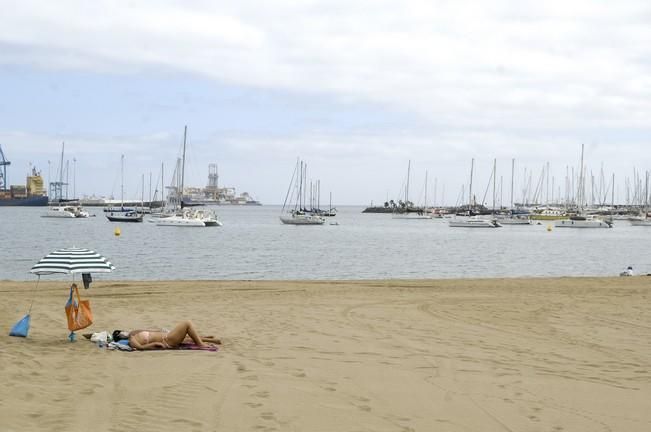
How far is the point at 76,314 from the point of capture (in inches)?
468

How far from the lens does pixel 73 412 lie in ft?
24.7

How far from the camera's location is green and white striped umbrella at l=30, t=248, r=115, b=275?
1173 cm

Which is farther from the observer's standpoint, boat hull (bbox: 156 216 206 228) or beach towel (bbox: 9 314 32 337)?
boat hull (bbox: 156 216 206 228)

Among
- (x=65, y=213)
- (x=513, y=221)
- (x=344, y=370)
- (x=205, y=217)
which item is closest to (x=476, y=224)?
(x=513, y=221)

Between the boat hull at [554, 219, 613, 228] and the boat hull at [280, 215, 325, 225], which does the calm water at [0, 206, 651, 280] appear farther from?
the boat hull at [554, 219, 613, 228]

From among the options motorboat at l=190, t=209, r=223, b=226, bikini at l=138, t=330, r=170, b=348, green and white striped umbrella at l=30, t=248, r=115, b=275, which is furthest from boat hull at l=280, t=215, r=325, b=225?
bikini at l=138, t=330, r=170, b=348

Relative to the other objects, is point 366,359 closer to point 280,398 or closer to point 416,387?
point 416,387

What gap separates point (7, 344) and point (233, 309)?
607cm

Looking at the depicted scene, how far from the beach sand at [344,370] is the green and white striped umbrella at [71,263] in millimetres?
1168

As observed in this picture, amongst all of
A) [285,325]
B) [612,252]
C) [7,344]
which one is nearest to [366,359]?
[285,325]

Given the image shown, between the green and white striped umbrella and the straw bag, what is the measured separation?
0.32 meters

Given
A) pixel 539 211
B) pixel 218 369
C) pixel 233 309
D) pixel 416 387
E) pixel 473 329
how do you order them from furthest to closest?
pixel 539 211 < pixel 233 309 < pixel 473 329 < pixel 218 369 < pixel 416 387

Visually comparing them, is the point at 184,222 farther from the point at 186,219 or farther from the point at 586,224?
the point at 586,224

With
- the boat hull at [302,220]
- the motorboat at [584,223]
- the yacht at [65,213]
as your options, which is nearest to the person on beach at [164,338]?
the boat hull at [302,220]
